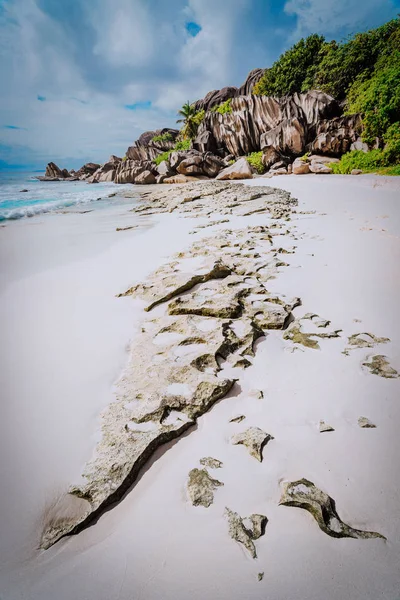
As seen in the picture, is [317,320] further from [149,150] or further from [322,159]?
[149,150]

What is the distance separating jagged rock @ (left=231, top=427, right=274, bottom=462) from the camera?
1449 millimetres

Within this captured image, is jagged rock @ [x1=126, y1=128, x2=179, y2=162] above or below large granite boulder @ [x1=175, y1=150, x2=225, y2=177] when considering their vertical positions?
above

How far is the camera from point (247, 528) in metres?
1.13

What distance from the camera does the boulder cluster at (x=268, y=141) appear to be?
17.6m

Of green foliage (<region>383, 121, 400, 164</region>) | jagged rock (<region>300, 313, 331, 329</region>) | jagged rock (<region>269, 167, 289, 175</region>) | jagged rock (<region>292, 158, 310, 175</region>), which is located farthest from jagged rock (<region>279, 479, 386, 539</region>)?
jagged rock (<region>269, 167, 289, 175</region>)

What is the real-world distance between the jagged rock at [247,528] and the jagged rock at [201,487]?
0.37ft

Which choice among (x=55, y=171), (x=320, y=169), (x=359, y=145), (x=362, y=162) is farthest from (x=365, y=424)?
(x=55, y=171)

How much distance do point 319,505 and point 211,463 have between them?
1.80 feet

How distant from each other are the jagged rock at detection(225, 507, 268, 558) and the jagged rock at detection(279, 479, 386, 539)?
0.46 ft

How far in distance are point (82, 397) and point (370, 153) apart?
19.4m

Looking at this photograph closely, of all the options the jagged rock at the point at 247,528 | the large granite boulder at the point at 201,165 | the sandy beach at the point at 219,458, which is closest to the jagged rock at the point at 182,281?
the sandy beach at the point at 219,458

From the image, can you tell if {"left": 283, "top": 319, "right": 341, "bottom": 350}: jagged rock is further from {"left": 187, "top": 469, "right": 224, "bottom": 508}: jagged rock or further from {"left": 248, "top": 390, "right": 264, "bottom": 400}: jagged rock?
{"left": 187, "top": 469, "right": 224, "bottom": 508}: jagged rock

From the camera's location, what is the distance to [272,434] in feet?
5.09

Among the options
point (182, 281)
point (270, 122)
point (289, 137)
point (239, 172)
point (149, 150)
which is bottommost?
point (182, 281)
